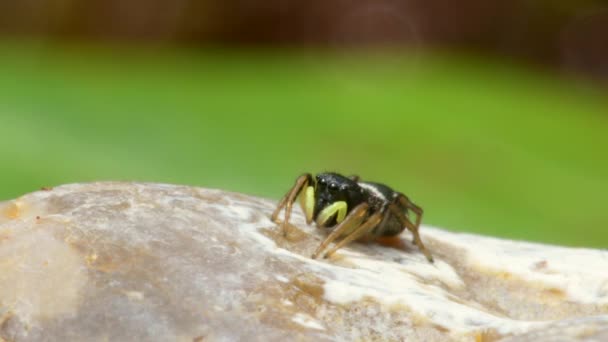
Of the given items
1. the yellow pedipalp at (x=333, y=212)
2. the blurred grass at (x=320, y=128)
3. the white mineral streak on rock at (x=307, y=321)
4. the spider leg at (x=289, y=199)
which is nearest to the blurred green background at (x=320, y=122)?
the blurred grass at (x=320, y=128)

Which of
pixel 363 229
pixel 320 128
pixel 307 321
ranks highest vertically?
pixel 320 128

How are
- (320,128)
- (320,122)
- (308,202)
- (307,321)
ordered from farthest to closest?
(320,122) < (320,128) < (308,202) < (307,321)

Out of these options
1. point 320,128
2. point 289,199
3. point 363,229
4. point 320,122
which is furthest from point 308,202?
point 320,122

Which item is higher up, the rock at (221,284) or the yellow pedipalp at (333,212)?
the yellow pedipalp at (333,212)

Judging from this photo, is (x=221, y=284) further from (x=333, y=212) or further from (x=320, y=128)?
(x=320, y=128)

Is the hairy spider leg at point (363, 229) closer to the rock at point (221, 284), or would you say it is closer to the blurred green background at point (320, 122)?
the rock at point (221, 284)

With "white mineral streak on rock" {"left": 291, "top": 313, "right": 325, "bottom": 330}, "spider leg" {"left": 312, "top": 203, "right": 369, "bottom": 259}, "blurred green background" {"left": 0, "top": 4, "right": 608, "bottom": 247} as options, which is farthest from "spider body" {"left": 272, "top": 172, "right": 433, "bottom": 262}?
"blurred green background" {"left": 0, "top": 4, "right": 608, "bottom": 247}

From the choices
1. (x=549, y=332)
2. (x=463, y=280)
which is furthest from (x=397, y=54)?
(x=549, y=332)
